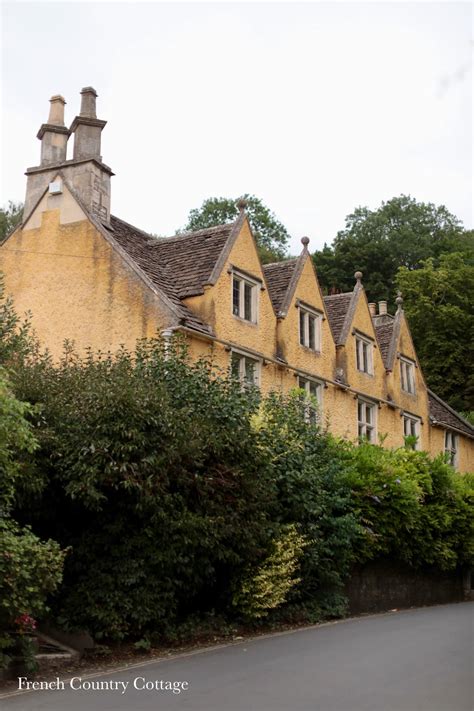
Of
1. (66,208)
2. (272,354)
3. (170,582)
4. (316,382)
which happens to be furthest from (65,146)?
(170,582)

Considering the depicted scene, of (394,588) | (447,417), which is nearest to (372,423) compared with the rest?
(447,417)

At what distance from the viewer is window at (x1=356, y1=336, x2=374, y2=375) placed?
30.5 metres

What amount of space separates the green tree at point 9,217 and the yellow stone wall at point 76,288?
81.3ft

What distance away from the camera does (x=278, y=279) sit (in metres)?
27.9

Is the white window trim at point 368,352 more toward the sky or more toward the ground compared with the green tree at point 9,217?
more toward the ground

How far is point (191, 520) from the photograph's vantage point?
13.3m

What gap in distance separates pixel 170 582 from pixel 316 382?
47.7 feet

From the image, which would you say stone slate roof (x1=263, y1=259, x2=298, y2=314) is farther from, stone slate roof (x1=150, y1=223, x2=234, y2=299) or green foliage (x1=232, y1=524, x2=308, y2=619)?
green foliage (x1=232, y1=524, x2=308, y2=619)

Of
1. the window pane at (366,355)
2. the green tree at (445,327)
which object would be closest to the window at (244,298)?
the window pane at (366,355)

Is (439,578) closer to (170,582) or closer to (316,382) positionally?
(316,382)

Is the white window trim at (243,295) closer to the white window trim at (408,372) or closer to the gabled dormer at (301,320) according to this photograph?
the gabled dormer at (301,320)

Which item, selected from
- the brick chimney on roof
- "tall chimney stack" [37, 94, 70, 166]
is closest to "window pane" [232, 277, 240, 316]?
the brick chimney on roof

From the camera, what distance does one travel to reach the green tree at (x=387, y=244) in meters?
60.3

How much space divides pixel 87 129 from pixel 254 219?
35.8 m
